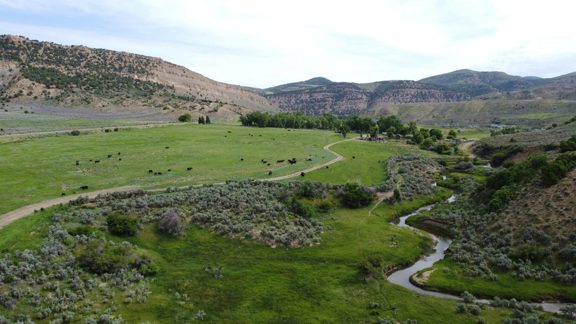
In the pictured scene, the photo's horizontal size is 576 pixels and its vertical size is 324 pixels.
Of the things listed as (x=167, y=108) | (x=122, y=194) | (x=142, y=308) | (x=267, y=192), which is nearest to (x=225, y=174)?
(x=267, y=192)

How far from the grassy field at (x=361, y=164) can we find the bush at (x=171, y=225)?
1275 inches

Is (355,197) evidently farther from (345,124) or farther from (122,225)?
(345,124)

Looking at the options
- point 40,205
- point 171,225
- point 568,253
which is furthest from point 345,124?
point 40,205

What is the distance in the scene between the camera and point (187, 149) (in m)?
98.7

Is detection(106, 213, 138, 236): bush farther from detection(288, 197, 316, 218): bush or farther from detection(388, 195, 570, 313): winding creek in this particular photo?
detection(388, 195, 570, 313): winding creek

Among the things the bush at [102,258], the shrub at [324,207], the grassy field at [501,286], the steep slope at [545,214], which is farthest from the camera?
the shrub at [324,207]

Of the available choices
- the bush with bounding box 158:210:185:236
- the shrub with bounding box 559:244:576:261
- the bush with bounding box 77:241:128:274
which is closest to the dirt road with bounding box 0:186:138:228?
the bush with bounding box 77:241:128:274

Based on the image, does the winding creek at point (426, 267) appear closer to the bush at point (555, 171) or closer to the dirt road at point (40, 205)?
the bush at point (555, 171)

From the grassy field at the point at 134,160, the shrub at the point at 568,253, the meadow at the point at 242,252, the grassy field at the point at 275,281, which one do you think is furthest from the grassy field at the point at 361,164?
the shrub at the point at 568,253

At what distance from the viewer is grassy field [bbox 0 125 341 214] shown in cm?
6406

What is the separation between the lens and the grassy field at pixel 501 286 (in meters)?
38.0

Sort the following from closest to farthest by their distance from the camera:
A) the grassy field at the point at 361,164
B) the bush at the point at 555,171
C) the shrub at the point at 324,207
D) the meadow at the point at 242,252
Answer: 1. the meadow at the point at 242,252
2. the bush at the point at 555,171
3. the shrub at the point at 324,207
4. the grassy field at the point at 361,164

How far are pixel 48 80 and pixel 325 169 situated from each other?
177 metres

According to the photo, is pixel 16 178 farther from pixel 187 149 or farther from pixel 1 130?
pixel 1 130
